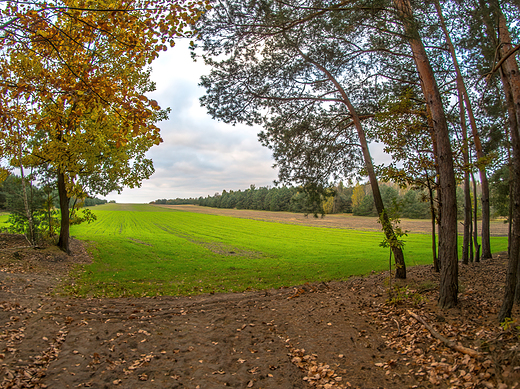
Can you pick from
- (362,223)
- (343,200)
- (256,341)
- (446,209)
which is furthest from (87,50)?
(343,200)

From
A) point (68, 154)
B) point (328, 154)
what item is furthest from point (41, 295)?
point (328, 154)

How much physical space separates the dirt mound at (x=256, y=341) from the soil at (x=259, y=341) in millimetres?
22

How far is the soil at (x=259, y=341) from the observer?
4312 millimetres

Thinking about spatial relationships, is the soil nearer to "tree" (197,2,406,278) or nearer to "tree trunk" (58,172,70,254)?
"tree" (197,2,406,278)

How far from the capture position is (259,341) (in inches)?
235

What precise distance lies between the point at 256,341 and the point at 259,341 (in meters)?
0.06

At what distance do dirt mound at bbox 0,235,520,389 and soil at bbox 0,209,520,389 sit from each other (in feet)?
0.07

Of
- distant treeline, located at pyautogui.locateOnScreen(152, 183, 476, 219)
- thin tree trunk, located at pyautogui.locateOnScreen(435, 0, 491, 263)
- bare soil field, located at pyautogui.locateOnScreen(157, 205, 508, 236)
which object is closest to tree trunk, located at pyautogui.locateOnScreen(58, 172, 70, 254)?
thin tree trunk, located at pyautogui.locateOnScreen(435, 0, 491, 263)

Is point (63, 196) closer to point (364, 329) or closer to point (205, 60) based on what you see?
point (205, 60)

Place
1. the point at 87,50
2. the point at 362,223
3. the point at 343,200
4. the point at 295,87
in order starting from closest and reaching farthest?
the point at 87,50, the point at 295,87, the point at 362,223, the point at 343,200

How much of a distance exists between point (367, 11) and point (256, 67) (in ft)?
14.5

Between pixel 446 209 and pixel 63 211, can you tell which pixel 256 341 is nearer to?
pixel 446 209

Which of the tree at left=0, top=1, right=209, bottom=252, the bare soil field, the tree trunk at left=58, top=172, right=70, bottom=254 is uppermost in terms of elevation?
the tree at left=0, top=1, right=209, bottom=252

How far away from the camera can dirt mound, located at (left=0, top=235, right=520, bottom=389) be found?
4.32 m
